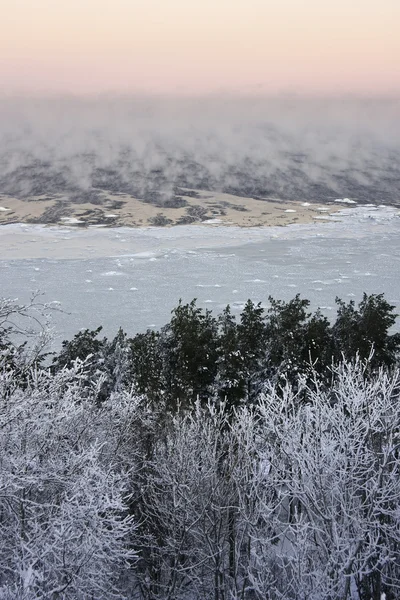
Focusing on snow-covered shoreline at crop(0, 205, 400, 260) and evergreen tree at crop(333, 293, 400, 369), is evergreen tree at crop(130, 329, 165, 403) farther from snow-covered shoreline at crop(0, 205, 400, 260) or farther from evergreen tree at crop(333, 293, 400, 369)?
snow-covered shoreline at crop(0, 205, 400, 260)

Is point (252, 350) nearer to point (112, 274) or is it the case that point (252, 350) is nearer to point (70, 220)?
point (112, 274)

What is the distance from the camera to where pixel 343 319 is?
18438 mm

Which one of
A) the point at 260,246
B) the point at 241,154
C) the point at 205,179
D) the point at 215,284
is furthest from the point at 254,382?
the point at 241,154

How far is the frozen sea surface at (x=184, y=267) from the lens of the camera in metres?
29.1

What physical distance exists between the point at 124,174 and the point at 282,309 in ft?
248

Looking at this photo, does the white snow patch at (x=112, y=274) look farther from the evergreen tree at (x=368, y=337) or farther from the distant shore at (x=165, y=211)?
the distant shore at (x=165, y=211)

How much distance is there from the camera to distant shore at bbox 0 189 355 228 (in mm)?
61250

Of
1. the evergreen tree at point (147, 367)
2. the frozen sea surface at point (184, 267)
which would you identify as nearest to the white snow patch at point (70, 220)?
the frozen sea surface at point (184, 267)

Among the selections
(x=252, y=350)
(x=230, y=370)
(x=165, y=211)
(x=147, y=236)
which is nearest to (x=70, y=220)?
(x=147, y=236)

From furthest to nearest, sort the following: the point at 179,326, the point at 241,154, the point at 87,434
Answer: the point at 241,154, the point at 179,326, the point at 87,434

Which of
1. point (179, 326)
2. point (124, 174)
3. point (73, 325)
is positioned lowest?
point (73, 325)

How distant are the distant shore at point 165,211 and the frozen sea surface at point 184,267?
3.99m

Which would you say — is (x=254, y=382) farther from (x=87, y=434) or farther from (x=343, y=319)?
(x=87, y=434)

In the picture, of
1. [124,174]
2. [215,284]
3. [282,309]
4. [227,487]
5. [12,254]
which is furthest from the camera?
[124,174]
